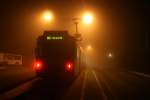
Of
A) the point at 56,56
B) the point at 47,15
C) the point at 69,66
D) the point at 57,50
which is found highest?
the point at 47,15

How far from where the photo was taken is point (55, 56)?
27250mm

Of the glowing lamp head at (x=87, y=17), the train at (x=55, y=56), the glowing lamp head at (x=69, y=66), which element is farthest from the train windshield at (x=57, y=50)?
the glowing lamp head at (x=87, y=17)

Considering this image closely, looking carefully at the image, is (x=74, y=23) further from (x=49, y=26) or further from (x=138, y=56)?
(x=138, y=56)

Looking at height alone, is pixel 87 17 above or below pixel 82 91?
above

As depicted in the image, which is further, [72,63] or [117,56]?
[117,56]

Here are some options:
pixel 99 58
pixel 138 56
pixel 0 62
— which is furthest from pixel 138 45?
pixel 99 58

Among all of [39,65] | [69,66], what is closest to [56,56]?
[69,66]

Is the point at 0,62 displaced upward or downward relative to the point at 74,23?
downward

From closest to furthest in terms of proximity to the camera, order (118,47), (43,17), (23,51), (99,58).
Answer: (43,17), (23,51), (118,47), (99,58)

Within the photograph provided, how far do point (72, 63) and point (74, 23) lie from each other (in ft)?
66.5

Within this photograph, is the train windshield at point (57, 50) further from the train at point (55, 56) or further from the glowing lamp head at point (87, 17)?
the glowing lamp head at point (87, 17)

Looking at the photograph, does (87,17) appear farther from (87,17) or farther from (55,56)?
(55,56)

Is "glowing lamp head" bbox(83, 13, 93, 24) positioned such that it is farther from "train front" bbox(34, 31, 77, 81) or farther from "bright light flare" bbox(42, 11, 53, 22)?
"train front" bbox(34, 31, 77, 81)

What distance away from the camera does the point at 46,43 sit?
27.5m
